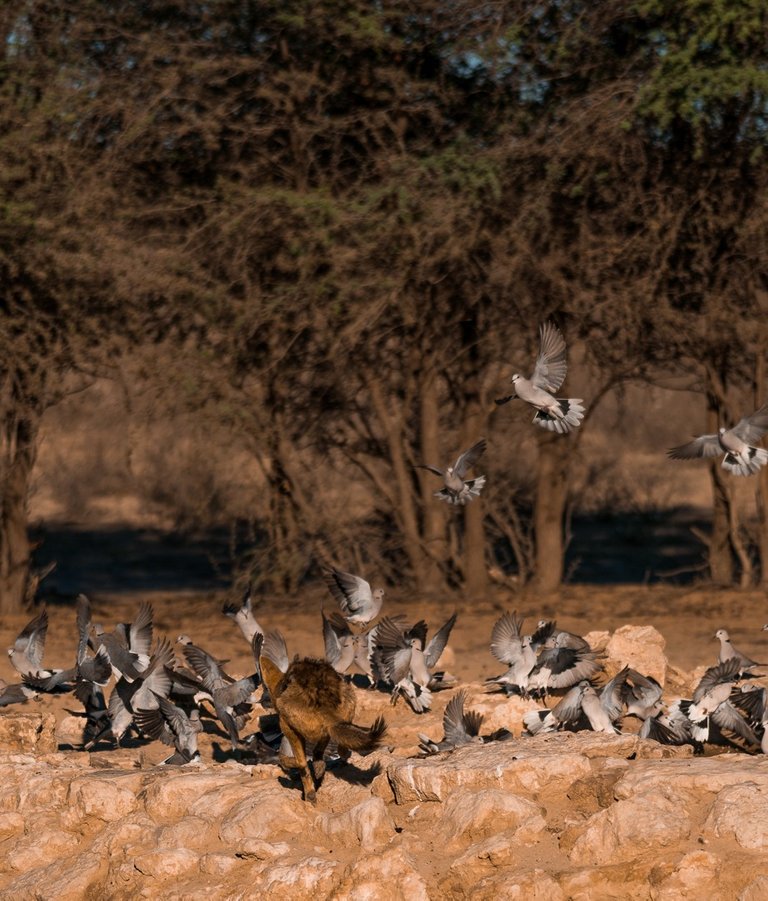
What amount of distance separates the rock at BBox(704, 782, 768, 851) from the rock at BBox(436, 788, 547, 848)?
0.74 metres

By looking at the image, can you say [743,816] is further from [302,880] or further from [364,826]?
[302,880]

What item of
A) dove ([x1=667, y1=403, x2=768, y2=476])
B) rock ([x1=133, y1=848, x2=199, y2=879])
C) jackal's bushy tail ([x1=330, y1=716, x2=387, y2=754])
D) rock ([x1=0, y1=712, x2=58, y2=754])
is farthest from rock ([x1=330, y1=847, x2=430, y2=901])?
dove ([x1=667, y1=403, x2=768, y2=476])

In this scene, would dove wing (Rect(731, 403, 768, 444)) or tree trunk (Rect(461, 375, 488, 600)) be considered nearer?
dove wing (Rect(731, 403, 768, 444))

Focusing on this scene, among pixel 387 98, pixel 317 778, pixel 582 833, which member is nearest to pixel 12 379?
pixel 387 98

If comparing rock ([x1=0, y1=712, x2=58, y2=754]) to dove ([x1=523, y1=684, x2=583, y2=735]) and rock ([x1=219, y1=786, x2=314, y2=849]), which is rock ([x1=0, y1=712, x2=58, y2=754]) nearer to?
rock ([x1=219, y1=786, x2=314, y2=849])

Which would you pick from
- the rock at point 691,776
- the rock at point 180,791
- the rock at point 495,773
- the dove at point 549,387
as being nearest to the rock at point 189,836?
the rock at point 180,791

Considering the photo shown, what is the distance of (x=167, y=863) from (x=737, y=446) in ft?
17.3

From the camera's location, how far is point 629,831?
22.9 feet

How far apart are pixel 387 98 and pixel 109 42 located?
9.42ft

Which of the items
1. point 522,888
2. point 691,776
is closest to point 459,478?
point 691,776

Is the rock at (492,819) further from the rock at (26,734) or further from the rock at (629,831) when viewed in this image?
the rock at (26,734)

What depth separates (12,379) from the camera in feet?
54.3

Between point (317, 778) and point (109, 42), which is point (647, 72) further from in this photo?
point (317, 778)

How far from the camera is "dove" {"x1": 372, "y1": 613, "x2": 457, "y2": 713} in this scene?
962cm
